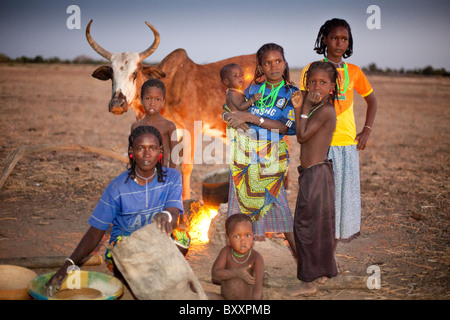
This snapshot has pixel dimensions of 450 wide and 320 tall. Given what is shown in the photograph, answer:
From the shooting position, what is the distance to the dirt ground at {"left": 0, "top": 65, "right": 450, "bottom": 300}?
379 cm

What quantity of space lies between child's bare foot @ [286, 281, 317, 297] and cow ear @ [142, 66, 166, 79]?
11.8 feet

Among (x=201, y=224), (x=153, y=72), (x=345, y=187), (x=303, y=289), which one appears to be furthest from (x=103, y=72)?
(x=303, y=289)

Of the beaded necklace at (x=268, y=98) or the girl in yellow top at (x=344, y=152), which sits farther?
the girl in yellow top at (x=344, y=152)

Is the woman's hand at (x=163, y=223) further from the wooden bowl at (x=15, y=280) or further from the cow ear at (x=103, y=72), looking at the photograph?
the cow ear at (x=103, y=72)

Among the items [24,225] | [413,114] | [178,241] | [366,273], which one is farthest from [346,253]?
[413,114]

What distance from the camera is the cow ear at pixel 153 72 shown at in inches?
222

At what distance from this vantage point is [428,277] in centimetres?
374

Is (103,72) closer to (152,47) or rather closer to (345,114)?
(152,47)

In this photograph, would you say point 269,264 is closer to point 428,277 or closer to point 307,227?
point 307,227

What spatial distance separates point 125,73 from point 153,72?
512 mm

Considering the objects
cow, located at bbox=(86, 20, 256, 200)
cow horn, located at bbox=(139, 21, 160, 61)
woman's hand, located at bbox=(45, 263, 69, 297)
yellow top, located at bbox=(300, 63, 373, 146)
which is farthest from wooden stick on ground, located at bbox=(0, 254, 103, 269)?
cow horn, located at bbox=(139, 21, 160, 61)

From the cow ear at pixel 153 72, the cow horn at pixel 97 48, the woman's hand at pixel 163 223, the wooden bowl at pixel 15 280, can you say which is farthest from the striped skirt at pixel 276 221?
the cow horn at pixel 97 48

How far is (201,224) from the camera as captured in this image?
5.03 m

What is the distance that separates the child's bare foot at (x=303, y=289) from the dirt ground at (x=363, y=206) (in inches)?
2.5
